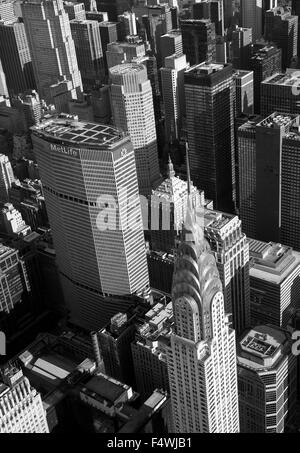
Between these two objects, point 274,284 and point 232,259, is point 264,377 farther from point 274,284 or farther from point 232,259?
point 274,284

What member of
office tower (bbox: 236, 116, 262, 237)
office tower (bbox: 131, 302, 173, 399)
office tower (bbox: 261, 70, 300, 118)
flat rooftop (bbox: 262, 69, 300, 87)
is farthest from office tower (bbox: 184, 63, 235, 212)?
office tower (bbox: 131, 302, 173, 399)

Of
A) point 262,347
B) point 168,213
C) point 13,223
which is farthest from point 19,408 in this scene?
point 13,223

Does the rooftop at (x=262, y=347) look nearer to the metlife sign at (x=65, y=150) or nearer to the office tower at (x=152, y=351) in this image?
the office tower at (x=152, y=351)

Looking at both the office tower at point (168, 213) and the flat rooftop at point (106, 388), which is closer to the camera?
the flat rooftop at point (106, 388)

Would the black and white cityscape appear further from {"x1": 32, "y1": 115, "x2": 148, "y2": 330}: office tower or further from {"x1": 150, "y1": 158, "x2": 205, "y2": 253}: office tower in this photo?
{"x1": 150, "y1": 158, "x2": 205, "y2": 253}: office tower

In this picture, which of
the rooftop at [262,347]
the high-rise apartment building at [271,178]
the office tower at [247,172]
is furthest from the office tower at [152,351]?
the office tower at [247,172]
